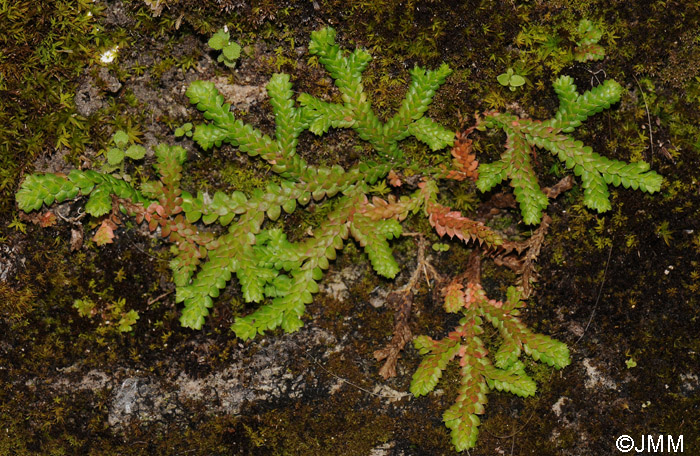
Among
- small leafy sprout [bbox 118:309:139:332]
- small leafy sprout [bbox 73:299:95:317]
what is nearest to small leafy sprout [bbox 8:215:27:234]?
small leafy sprout [bbox 73:299:95:317]

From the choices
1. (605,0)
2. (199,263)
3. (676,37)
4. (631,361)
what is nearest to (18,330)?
(199,263)

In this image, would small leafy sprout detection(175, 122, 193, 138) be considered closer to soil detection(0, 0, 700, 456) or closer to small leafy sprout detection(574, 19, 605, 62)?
soil detection(0, 0, 700, 456)

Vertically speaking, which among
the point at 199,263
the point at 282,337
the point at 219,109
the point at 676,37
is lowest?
the point at 282,337

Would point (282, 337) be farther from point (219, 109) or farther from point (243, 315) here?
point (219, 109)

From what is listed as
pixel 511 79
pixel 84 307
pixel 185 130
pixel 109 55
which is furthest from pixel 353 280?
pixel 109 55

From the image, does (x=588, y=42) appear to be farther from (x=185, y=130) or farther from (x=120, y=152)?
(x=120, y=152)

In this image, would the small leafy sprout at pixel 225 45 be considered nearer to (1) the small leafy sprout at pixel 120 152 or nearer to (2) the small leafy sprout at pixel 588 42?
(1) the small leafy sprout at pixel 120 152
